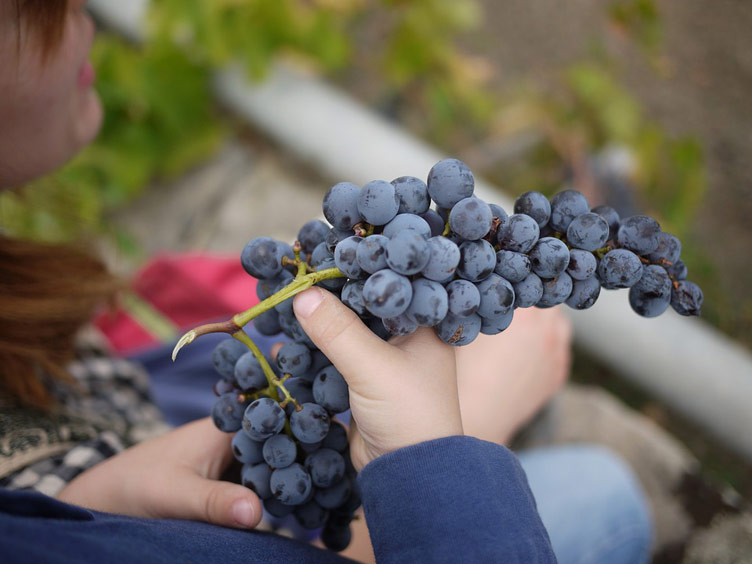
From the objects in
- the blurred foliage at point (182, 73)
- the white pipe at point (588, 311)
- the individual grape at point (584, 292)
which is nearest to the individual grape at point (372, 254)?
the individual grape at point (584, 292)

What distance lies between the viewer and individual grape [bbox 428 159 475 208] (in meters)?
0.50

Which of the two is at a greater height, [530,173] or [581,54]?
[581,54]

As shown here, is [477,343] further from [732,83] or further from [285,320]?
[732,83]

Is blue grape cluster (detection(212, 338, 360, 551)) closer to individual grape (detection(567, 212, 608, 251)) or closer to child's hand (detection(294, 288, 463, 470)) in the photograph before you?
child's hand (detection(294, 288, 463, 470))

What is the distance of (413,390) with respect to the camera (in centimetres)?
51

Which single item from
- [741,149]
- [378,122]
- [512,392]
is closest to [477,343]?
[512,392]

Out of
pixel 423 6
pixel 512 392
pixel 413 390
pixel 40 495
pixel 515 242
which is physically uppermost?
pixel 423 6

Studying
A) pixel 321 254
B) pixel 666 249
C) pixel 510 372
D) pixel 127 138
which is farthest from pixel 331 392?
pixel 127 138

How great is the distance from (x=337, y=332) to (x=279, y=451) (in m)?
0.15

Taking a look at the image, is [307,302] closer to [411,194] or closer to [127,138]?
[411,194]

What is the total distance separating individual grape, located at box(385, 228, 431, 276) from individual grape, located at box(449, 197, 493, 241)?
4cm

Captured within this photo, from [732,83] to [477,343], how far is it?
171 centimetres

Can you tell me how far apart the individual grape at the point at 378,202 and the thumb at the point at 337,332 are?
0.08 meters

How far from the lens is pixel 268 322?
59cm
